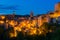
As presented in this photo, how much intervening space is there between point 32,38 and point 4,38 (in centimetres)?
332

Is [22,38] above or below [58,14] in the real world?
below

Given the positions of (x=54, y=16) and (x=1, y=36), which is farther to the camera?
(x=54, y=16)

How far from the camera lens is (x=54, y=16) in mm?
29375

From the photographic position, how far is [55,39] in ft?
38.0

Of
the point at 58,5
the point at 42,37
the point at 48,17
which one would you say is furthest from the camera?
the point at 58,5

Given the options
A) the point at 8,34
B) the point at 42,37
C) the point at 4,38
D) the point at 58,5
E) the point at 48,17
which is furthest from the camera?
the point at 58,5

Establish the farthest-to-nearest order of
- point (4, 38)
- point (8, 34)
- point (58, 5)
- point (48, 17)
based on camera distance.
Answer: point (58, 5) < point (48, 17) < point (8, 34) < point (4, 38)

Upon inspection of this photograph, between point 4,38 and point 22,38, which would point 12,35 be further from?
point 22,38

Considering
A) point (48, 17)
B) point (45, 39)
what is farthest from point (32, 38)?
point (48, 17)

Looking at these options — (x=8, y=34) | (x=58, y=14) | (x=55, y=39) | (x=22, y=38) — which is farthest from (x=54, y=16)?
(x=55, y=39)

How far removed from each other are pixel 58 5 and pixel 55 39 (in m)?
21.5

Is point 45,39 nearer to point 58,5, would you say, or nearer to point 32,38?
point 32,38

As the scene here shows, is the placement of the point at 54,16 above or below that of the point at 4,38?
above

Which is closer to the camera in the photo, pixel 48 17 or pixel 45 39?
pixel 45 39
